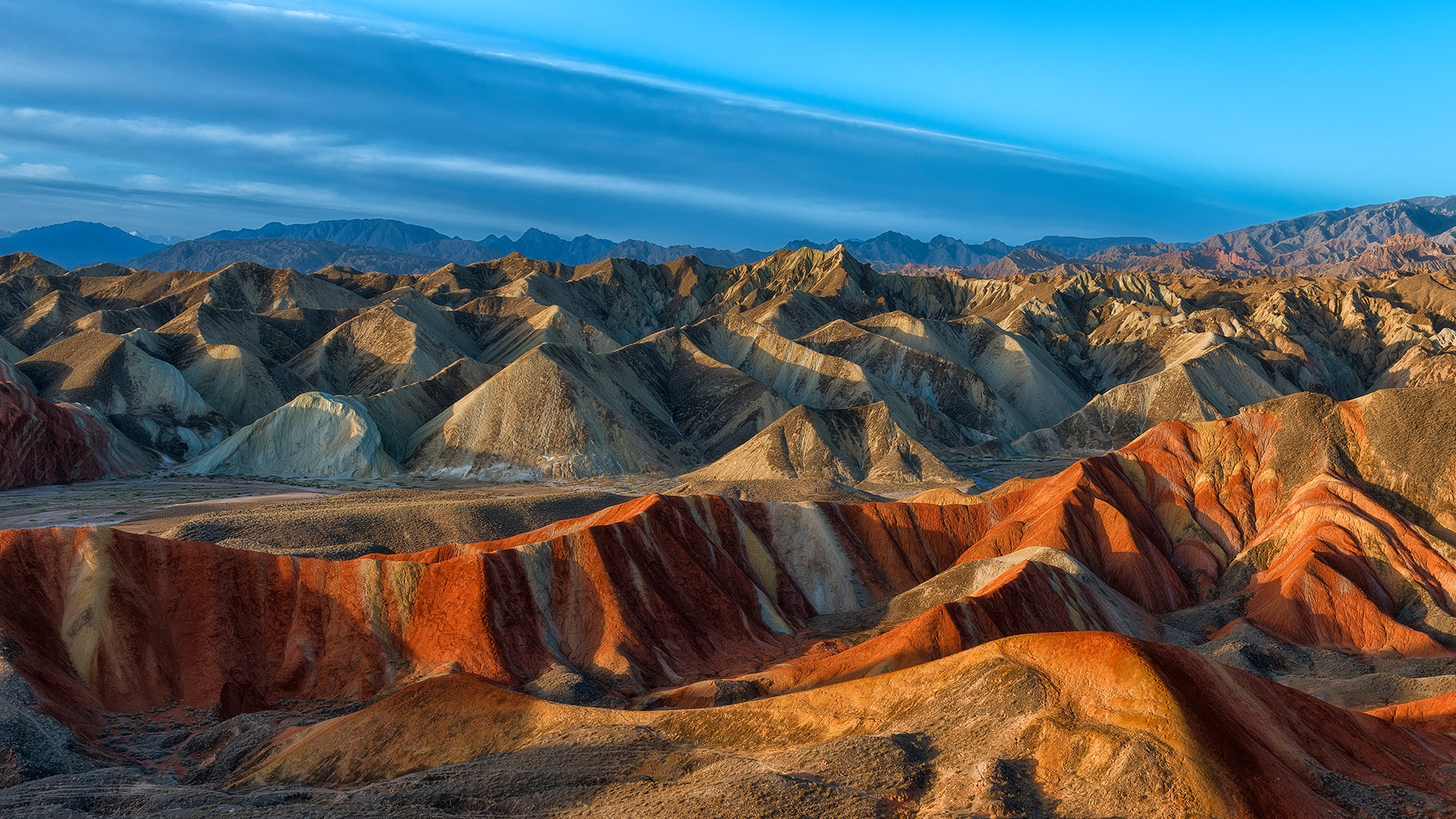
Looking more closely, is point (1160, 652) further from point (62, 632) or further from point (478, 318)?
point (478, 318)

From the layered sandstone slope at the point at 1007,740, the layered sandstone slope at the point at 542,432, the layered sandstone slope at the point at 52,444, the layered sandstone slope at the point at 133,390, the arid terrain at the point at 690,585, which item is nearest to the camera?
the layered sandstone slope at the point at 1007,740

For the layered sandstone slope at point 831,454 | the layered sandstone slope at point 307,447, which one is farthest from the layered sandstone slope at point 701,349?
the layered sandstone slope at point 307,447

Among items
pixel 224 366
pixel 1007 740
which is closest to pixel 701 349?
pixel 224 366

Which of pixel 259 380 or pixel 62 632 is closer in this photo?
pixel 62 632

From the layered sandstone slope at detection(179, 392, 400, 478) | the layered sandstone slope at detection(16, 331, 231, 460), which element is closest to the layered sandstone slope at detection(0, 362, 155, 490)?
the layered sandstone slope at detection(179, 392, 400, 478)

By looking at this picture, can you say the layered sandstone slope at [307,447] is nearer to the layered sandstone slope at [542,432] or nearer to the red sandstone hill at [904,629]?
the layered sandstone slope at [542,432]

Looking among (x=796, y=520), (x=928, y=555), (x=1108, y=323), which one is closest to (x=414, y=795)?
(x=796, y=520)

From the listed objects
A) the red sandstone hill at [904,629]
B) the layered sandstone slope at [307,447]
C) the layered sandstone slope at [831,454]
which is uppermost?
the red sandstone hill at [904,629]
